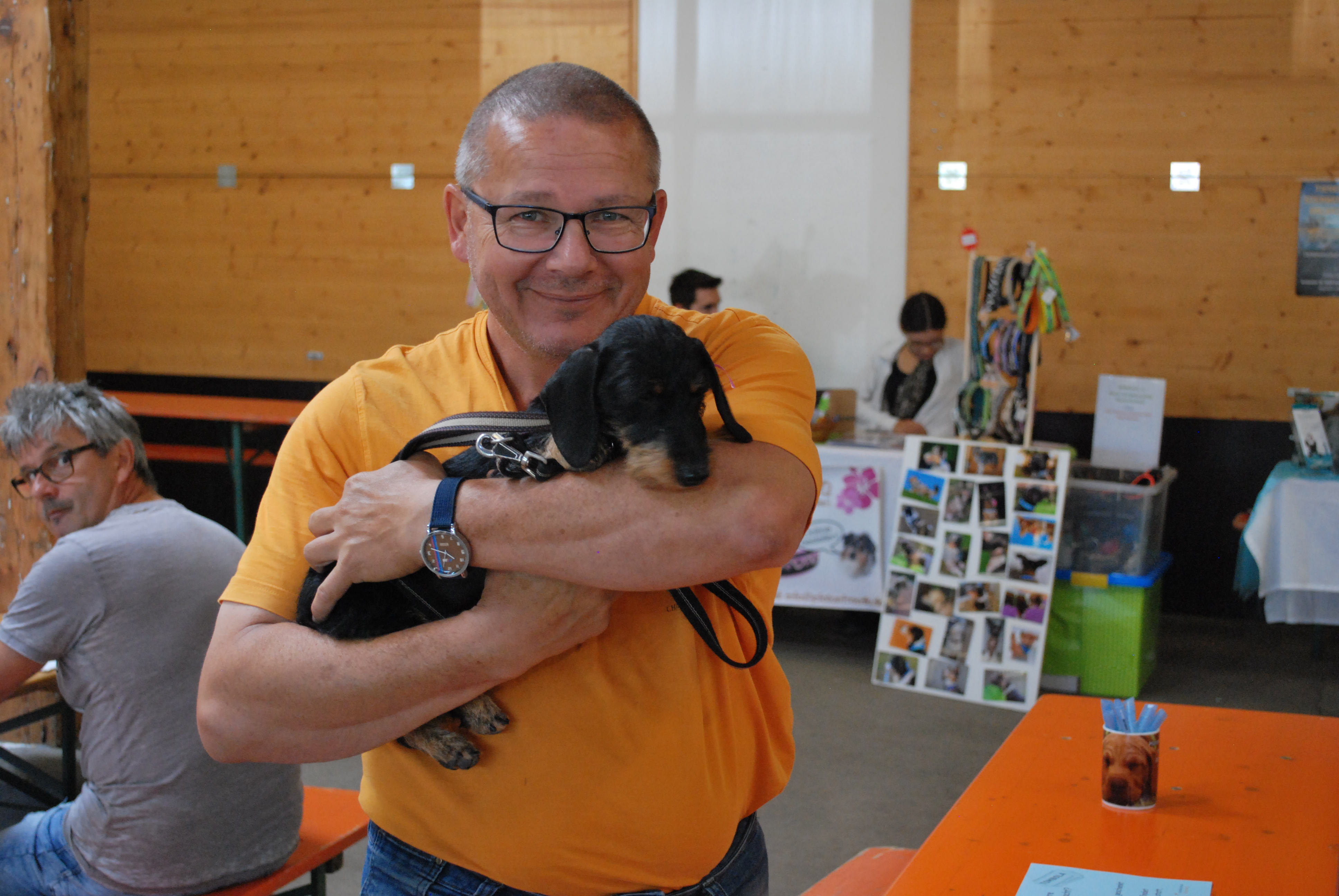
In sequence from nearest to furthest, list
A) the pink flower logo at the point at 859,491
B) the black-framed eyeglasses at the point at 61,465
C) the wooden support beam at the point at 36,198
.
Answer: the black-framed eyeglasses at the point at 61,465 < the wooden support beam at the point at 36,198 < the pink flower logo at the point at 859,491

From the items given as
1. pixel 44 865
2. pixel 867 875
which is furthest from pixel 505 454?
pixel 44 865

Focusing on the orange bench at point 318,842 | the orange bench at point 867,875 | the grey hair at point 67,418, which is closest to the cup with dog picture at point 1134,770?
the orange bench at point 867,875

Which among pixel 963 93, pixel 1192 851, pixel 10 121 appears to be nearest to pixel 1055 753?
pixel 1192 851

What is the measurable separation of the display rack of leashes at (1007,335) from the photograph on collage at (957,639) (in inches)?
35.2

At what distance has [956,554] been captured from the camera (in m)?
5.22

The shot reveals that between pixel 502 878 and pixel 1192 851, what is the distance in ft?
3.63

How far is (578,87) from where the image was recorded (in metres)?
1.25

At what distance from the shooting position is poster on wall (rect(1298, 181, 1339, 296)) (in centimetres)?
652

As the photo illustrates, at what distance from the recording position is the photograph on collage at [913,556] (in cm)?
531

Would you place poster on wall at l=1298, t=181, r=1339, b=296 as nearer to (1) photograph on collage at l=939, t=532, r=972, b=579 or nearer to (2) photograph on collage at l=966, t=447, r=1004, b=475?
(2) photograph on collage at l=966, t=447, r=1004, b=475

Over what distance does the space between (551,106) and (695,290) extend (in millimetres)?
5571

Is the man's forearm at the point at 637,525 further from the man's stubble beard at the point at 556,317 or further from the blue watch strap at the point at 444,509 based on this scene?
the man's stubble beard at the point at 556,317

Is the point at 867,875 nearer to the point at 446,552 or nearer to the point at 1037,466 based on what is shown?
the point at 446,552

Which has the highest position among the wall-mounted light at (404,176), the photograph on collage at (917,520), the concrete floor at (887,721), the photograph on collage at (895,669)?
the wall-mounted light at (404,176)
